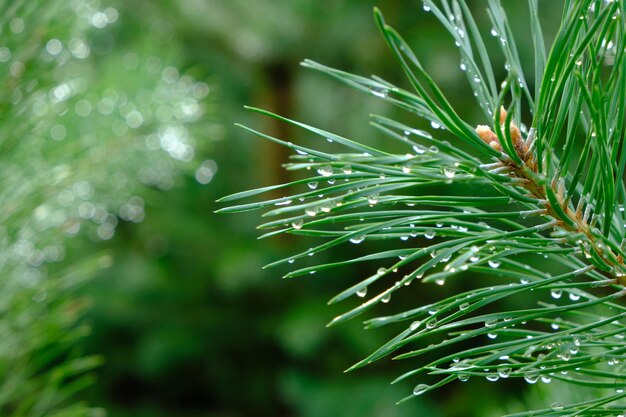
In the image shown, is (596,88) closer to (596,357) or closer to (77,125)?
(596,357)

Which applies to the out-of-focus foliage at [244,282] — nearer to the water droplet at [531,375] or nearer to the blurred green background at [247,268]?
the blurred green background at [247,268]

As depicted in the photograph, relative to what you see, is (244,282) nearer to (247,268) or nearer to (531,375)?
(247,268)

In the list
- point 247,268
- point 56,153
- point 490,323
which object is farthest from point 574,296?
point 247,268

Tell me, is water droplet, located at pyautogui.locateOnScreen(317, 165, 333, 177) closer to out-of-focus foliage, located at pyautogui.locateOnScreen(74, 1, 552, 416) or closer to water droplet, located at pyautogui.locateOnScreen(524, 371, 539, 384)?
water droplet, located at pyautogui.locateOnScreen(524, 371, 539, 384)


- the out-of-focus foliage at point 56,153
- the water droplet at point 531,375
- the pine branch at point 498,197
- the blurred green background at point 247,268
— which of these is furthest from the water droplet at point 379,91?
the blurred green background at point 247,268

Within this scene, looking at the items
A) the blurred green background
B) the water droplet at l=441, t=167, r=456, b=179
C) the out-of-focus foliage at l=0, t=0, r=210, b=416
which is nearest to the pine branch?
the water droplet at l=441, t=167, r=456, b=179
